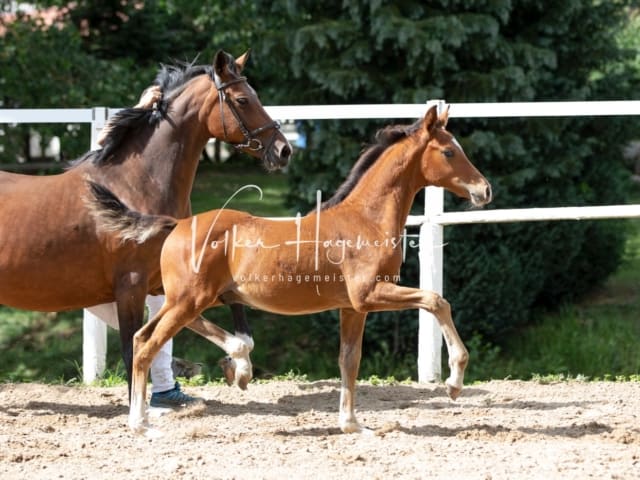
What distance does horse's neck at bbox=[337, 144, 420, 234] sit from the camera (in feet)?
16.9

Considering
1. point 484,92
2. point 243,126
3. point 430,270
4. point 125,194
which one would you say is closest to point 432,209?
point 430,270

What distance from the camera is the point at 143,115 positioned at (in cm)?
594

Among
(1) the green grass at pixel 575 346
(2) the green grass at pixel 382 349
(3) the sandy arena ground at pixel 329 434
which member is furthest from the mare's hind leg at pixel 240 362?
(1) the green grass at pixel 575 346

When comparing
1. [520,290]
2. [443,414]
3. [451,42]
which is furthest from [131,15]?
[443,414]

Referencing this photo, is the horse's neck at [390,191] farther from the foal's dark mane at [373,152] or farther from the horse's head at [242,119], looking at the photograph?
the horse's head at [242,119]

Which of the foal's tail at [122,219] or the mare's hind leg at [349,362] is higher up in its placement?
the foal's tail at [122,219]

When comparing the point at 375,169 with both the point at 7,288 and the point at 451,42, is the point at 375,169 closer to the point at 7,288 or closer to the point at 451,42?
the point at 7,288

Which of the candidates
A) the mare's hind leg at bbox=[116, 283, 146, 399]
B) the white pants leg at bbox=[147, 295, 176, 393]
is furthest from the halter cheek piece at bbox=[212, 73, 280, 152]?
the white pants leg at bbox=[147, 295, 176, 393]

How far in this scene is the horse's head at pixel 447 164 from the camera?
514 cm

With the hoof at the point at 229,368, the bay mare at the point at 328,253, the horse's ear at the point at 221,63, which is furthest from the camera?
the horse's ear at the point at 221,63

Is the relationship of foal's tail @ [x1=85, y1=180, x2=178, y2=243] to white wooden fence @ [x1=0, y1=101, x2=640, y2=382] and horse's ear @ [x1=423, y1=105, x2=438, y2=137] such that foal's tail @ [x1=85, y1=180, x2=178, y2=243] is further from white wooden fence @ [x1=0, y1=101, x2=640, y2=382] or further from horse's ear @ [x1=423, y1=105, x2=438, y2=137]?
white wooden fence @ [x1=0, y1=101, x2=640, y2=382]

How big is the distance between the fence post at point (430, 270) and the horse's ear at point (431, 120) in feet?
5.30

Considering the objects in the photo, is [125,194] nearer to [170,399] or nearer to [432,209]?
[170,399]

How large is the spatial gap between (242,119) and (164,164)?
19.7 inches
